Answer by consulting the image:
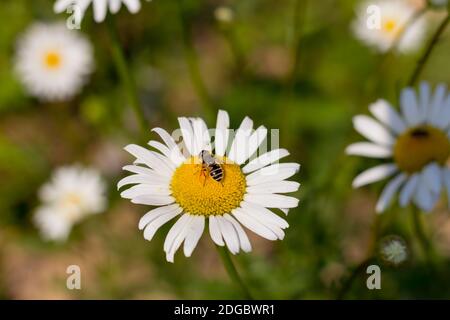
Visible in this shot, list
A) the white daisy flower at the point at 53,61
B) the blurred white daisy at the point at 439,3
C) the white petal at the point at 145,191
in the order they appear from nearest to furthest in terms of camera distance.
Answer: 1. the white petal at the point at 145,191
2. the blurred white daisy at the point at 439,3
3. the white daisy flower at the point at 53,61

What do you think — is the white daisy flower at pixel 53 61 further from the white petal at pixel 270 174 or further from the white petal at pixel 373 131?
the white petal at pixel 270 174

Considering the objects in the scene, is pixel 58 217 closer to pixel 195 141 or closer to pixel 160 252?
pixel 160 252

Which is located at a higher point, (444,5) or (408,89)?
(444,5)

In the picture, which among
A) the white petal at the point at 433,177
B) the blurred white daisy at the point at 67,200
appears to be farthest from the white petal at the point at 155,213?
the blurred white daisy at the point at 67,200

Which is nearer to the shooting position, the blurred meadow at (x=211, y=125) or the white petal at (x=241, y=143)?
the white petal at (x=241, y=143)

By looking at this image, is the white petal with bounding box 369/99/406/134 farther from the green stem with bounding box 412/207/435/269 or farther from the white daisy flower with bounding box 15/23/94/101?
the white daisy flower with bounding box 15/23/94/101

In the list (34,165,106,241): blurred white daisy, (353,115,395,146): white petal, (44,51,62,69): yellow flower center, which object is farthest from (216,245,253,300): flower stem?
(44,51,62,69): yellow flower center
